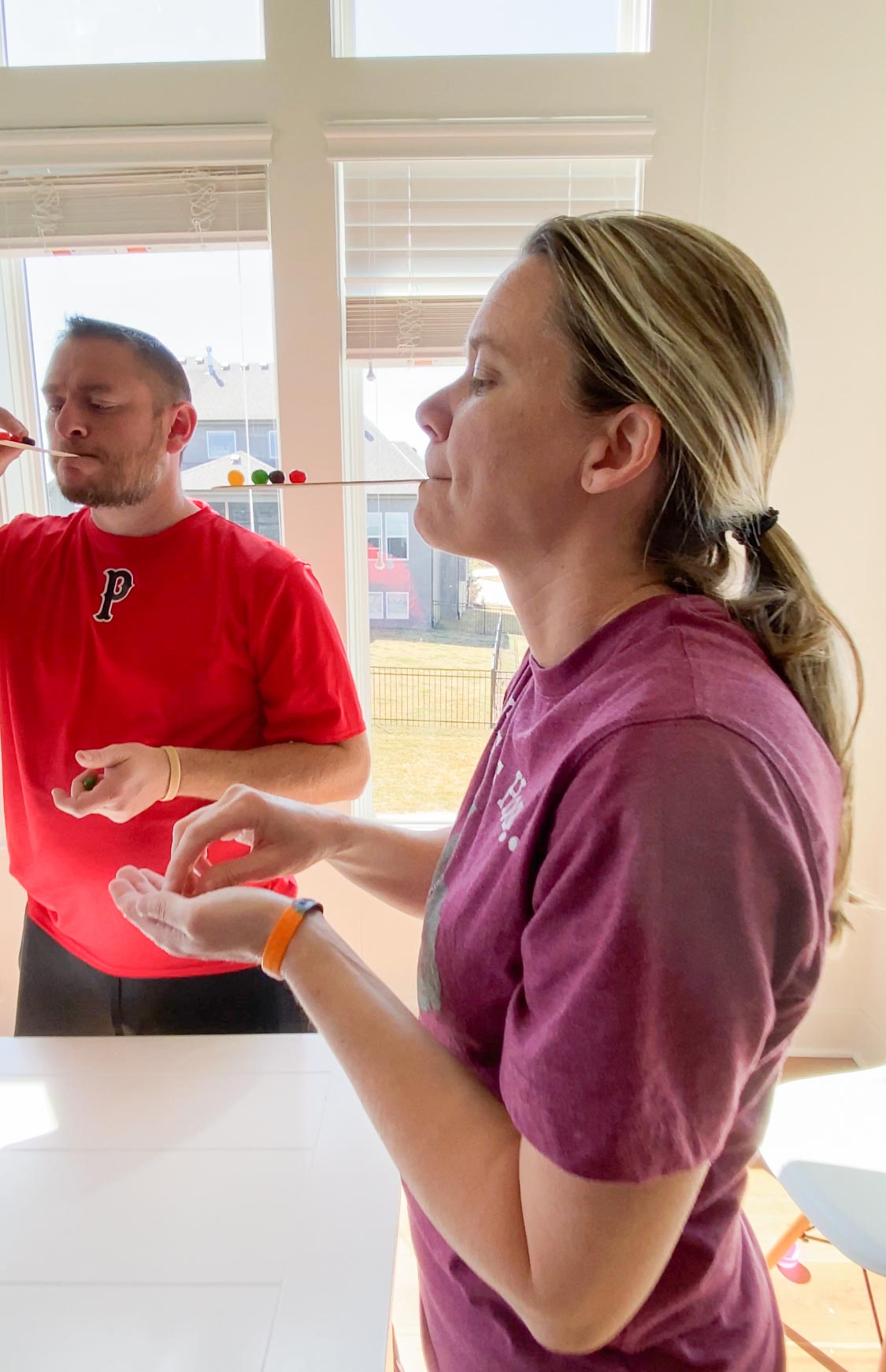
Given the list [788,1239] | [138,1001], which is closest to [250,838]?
[138,1001]

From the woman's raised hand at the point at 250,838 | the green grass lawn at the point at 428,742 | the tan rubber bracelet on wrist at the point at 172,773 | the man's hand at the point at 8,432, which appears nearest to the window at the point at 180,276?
the green grass lawn at the point at 428,742

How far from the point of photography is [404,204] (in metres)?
1.91

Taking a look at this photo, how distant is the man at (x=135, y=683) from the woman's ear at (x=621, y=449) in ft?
2.46

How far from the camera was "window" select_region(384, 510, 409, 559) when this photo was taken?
2.11m

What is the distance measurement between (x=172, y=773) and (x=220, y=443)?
1211mm

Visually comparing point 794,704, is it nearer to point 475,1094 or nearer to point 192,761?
point 475,1094

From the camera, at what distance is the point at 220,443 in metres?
2.06

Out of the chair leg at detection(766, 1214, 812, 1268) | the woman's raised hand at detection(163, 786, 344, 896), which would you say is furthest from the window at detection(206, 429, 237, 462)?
the chair leg at detection(766, 1214, 812, 1268)

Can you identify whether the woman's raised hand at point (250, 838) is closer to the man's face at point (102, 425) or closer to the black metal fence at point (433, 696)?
the man's face at point (102, 425)

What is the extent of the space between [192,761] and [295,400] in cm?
113

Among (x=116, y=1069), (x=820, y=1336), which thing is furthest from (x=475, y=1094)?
(x=820, y=1336)

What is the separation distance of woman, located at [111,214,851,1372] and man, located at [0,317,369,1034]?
1.48 feet

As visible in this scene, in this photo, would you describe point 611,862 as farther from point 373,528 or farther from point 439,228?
point 439,228

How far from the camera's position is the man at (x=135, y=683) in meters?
1.23
